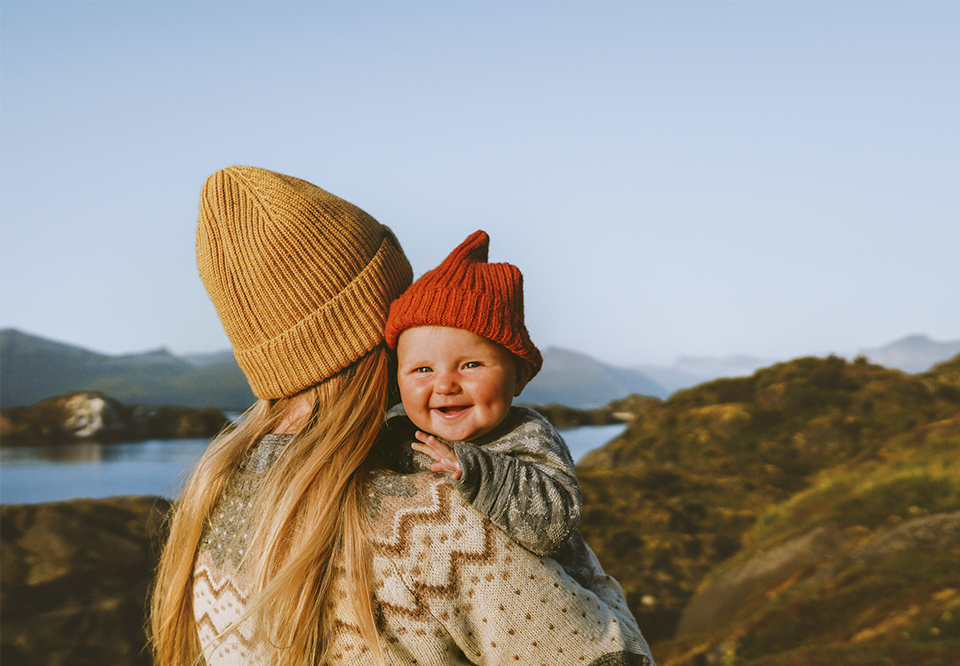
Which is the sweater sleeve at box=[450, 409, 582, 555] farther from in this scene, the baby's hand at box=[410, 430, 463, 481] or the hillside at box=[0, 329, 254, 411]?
the hillside at box=[0, 329, 254, 411]

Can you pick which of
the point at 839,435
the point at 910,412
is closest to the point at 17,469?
the point at 839,435

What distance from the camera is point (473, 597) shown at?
1484 millimetres

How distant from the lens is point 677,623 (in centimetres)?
511

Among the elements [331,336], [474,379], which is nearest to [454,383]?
[474,379]

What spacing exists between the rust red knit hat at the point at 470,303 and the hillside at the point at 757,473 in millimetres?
3989

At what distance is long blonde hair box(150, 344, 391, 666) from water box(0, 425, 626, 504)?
2889 millimetres

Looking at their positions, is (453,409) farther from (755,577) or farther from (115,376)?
(115,376)

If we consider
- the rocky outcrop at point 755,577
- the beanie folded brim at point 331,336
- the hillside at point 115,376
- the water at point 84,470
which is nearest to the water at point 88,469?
the water at point 84,470

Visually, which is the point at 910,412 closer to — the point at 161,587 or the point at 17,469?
the point at 161,587

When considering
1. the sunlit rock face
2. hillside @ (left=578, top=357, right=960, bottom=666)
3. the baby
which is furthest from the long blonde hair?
hillside @ (left=578, top=357, right=960, bottom=666)

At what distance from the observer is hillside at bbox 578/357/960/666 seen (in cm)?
532

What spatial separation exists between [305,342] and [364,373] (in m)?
0.20

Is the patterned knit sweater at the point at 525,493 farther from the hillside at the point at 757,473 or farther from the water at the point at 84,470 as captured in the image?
the hillside at the point at 757,473

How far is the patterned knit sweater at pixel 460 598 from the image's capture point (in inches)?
58.3
